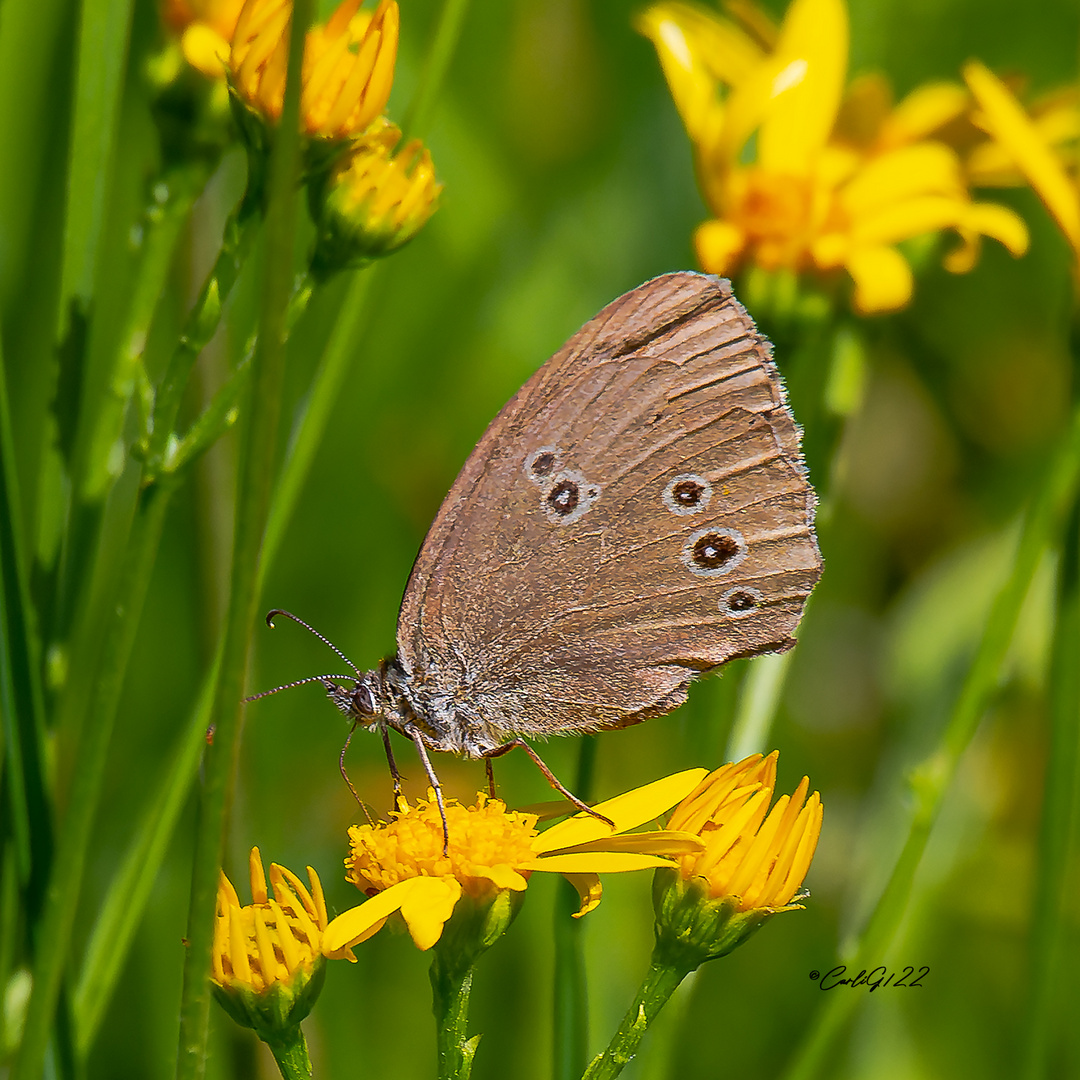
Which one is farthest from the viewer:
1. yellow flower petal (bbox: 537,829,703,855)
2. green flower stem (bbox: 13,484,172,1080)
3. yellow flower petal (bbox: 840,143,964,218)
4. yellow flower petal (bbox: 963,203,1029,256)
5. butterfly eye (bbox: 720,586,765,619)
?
yellow flower petal (bbox: 840,143,964,218)

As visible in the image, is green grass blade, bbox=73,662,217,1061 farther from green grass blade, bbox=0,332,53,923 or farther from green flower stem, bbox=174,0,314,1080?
green flower stem, bbox=174,0,314,1080

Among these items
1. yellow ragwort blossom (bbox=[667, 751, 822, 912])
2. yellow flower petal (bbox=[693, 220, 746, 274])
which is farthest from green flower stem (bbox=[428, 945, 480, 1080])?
yellow flower petal (bbox=[693, 220, 746, 274])

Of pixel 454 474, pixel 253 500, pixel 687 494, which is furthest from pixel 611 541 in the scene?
pixel 454 474

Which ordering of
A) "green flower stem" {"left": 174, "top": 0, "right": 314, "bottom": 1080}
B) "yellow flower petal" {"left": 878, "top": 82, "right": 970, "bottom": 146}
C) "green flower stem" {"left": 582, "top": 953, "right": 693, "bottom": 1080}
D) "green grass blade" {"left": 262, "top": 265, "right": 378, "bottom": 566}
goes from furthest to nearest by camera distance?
1. "yellow flower petal" {"left": 878, "top": 82, "right": 970, "bottom": 146}
2. "green grass blade" {"left": 262, "top": 265, "right": 378, "bottom": 566}
3. "green flower stem" {"left": 582, "top": 953, "right": 693, "bottom": 1080}
4. "green flower stem" {"left": 174, "top": 0, "right": 314, "bottom": 1080}

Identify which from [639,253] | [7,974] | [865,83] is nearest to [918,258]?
[865,83]

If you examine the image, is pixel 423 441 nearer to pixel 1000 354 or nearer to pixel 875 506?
pixel 875 506

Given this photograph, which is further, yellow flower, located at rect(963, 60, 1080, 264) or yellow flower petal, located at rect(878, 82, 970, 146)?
yellow flower petal, located at rect(878, 82, 970, 146)

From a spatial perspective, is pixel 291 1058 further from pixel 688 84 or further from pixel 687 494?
pixel 688 84
